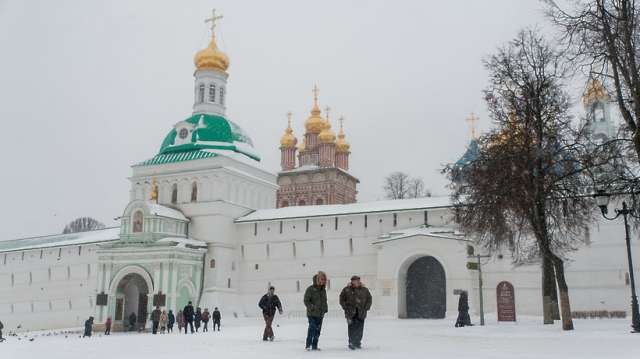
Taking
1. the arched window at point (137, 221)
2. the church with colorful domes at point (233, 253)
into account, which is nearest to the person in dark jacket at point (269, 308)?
the church with colorful domes at point (233, 253)

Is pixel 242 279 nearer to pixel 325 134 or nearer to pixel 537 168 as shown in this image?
pixel 537 168

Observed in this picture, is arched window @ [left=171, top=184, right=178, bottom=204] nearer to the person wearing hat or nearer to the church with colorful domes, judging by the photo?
the church with colorful domes

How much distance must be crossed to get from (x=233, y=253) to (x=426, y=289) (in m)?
10.2

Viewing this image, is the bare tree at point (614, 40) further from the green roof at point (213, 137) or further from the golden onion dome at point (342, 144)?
the golden onion dome at point (342, 144)

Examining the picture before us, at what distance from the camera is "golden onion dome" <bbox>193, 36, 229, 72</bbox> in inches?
1435

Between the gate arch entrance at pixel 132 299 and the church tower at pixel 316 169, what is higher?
the church tower at pixel 316 169

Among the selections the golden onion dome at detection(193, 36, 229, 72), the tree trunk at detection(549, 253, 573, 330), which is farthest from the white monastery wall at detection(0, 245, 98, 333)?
the tree trunk at detection(549, 253, 573, 330)

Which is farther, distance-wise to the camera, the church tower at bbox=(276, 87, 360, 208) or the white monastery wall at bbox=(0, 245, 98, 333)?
the church tower at bbox=(276, 87, 360, 208)

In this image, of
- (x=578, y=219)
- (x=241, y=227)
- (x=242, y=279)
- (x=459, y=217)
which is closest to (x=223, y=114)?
(x=241, y=227)

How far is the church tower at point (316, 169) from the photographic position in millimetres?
50875

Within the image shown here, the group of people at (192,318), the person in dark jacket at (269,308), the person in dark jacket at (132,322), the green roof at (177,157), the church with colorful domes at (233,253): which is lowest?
the person in dark jacket at (132,322)

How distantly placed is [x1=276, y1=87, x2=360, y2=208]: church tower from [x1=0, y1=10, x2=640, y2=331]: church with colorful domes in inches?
595

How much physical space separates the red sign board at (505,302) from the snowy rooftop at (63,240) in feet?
72.6

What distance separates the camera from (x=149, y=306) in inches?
1080
